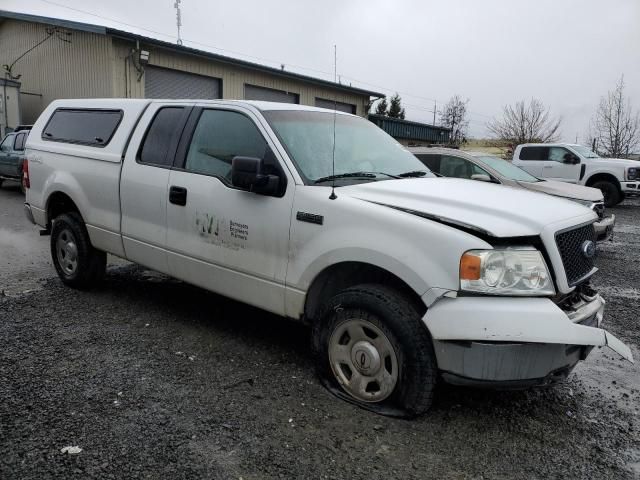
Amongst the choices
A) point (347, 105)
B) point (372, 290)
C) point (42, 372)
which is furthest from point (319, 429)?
point (347, 105)

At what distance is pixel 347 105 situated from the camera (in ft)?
78.7

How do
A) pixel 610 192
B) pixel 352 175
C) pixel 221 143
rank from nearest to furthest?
pixel 352 175 → pixel 221 143 → pixel 610 192

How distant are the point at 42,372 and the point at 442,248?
2.75 m

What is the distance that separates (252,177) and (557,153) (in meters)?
14.4

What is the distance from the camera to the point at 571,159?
15.4 meters

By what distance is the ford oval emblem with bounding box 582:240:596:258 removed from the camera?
10.6ft

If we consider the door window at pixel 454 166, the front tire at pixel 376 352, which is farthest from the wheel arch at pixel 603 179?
the front tire at pixel 376 352

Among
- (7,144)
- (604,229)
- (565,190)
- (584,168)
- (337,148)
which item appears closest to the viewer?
(337,148)

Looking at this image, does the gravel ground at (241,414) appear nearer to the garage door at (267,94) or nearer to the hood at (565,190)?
the hood at (565,190)

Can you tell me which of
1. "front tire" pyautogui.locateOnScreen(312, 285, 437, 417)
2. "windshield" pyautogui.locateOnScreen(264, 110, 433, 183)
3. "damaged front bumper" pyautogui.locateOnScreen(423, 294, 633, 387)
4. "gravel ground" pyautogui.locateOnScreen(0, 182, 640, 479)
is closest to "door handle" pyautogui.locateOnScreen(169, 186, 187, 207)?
"windshield" pyautogui.locateOnScreen(264, 110, 433, 183)

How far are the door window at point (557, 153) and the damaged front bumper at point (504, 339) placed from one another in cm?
1412

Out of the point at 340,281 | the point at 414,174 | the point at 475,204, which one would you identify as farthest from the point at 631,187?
the point at 340,281

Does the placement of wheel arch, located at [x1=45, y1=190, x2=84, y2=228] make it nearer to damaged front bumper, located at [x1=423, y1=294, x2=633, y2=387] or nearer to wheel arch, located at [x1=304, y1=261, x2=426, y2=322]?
wheel arch, located at [x1=304, y1=261, x2=426, y2=322]

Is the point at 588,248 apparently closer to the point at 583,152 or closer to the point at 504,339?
the point at 504,339
